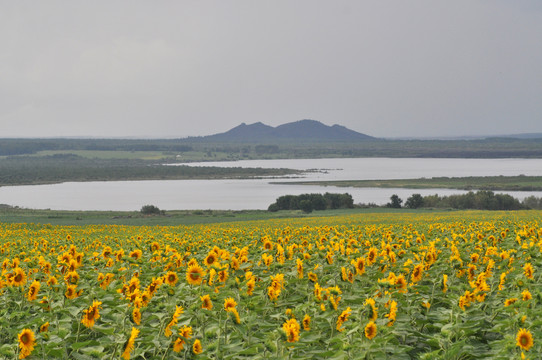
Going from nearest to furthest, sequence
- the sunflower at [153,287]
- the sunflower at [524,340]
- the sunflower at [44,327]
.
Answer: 1. the sunflower at [524,340]
2. the sunflower at [44,327]
3. the sunflower at [153,287]

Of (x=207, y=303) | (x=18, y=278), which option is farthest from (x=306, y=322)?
(x=18, y=278)

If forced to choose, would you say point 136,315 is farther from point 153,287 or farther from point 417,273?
point 417,273

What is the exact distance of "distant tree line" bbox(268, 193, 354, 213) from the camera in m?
74.0

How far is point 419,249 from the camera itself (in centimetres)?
843

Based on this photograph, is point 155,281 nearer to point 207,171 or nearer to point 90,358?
point 90,358

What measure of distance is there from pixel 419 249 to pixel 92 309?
4.97 meters

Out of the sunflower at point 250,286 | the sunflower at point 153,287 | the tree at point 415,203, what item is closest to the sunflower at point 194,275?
the sunflower at point 153,287

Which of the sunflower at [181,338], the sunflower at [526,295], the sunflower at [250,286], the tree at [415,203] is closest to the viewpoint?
the sunflower at [181,338]

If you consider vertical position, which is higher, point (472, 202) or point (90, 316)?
point (90, 316)

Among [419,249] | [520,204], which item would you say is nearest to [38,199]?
[520,204]

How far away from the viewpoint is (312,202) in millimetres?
74500

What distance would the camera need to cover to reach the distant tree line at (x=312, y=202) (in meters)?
74.0

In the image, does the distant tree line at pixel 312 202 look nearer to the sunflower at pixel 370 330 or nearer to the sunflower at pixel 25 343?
the sunflower at pixel 370 330

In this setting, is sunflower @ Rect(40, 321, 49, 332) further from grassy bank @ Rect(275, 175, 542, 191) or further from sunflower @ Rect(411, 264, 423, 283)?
grassy bank @ Rect(275, 175, 542, 191)
